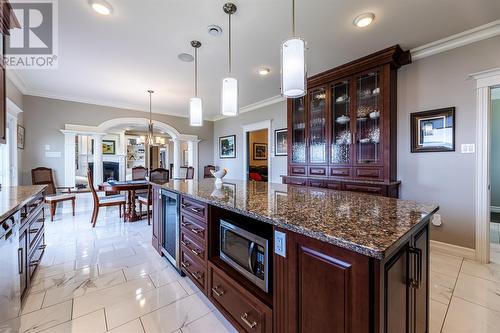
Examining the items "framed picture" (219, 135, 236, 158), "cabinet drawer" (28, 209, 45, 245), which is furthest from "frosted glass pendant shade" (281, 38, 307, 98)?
"framed picture" (219, 135, 236, 158)

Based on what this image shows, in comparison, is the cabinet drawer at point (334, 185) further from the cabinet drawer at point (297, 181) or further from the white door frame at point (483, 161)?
the white door frame at point (483, 161)

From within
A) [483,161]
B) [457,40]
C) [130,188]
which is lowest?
[130,188]

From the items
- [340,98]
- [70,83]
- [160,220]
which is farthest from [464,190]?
[70,83]

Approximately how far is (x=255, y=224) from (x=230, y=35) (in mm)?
2147

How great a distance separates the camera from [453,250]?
262cm

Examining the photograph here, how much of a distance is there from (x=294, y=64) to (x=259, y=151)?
6.38 metres

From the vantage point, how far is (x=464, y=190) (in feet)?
8.30

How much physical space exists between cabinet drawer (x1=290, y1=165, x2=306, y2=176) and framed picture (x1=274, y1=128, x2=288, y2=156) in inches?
38.1

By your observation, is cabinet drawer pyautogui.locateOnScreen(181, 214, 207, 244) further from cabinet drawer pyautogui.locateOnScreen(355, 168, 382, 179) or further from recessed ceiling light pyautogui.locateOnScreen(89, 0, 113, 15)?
cabinet drawer pyautogui.locateOnScreen(355, 168, 382, 179)

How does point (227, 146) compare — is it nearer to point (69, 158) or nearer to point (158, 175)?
point (158, 175)

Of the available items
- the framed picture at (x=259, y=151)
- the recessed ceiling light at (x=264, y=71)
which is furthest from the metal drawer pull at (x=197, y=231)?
the framed picture at (x=259, y=151)

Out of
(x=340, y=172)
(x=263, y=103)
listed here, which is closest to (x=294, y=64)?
(x=340, y=172)

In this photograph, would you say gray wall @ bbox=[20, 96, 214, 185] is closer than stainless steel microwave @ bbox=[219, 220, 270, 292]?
No

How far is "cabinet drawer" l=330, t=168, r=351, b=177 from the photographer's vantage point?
3161 millimetres
